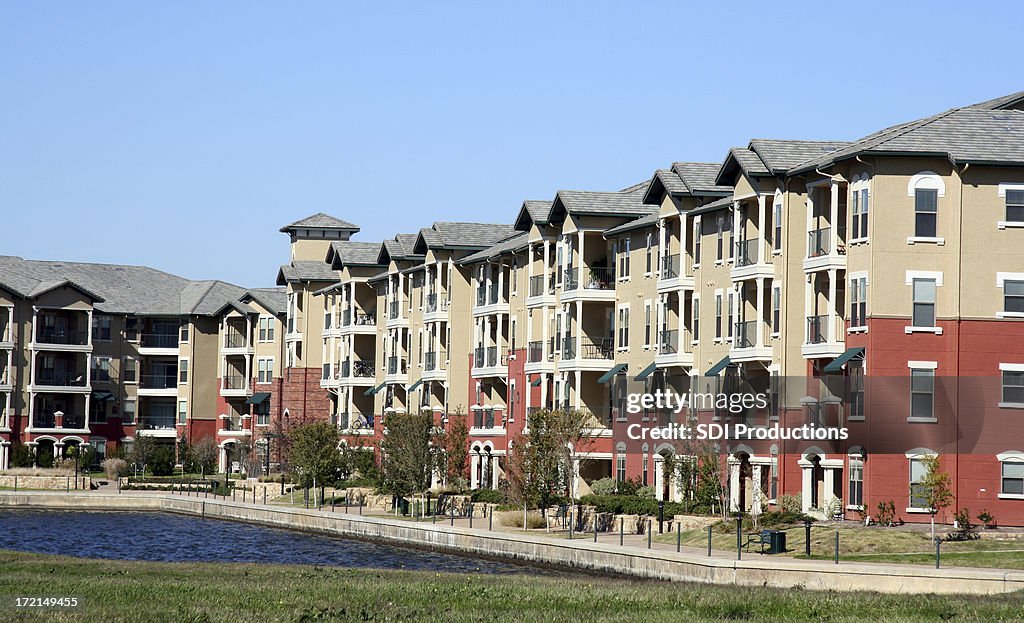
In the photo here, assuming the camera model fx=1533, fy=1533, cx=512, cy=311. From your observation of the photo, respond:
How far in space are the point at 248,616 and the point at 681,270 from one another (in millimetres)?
43458

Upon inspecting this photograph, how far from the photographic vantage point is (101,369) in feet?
430

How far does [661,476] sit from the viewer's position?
217ft

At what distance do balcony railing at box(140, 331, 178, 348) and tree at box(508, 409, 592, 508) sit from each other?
78.0 meters

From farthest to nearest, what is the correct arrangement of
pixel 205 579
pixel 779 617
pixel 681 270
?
pixel 681 270 < pixel 205 579 < pixel 779 617

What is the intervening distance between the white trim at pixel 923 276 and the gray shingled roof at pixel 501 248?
31612 mm

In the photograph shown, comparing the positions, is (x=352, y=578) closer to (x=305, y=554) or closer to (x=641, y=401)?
(x=305, y=554)

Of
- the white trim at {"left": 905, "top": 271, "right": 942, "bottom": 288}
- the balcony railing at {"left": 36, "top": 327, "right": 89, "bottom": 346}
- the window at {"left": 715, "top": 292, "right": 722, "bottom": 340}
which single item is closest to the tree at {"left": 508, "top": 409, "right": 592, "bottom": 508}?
the window at {"left": 715, "top": 292, "right": 722, "bottom": 340}

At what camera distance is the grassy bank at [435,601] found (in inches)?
994

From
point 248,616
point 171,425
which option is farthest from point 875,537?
point 171,425

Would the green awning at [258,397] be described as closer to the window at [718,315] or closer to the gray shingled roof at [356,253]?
the gray shingled roof at [356,253]

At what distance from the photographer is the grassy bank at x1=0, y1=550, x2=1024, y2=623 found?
25250 millimetres

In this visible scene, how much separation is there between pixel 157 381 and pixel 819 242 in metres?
89.9

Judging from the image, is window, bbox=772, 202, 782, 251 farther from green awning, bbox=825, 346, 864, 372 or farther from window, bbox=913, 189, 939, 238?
window, bbox=913, 189, 939, 238

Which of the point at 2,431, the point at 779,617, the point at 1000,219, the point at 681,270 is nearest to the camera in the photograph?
the point at 779,617
